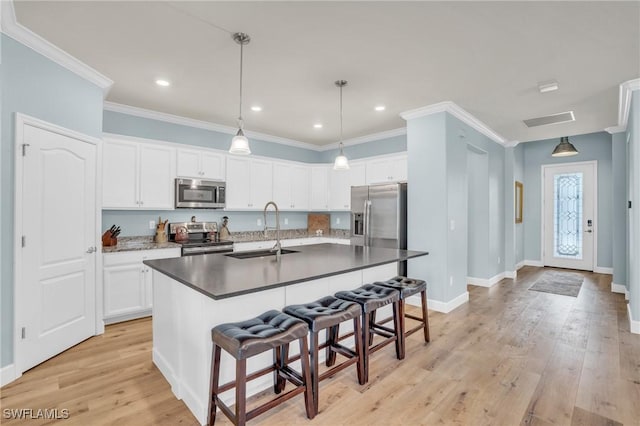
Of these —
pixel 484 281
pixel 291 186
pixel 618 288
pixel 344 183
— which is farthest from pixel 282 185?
pixel 618 288

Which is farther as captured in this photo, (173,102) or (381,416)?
(173,102)

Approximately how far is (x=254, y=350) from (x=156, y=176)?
3.35 metres

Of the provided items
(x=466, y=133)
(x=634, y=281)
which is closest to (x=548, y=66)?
(x=466, y=133)

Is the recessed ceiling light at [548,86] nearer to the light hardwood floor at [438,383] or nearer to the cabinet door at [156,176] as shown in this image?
the light hardwood floor at [438,383]

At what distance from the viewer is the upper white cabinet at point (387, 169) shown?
191 inches

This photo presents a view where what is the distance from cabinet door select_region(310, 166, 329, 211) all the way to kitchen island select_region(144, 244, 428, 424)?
3.16 m

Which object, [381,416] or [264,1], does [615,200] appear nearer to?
[381,416]

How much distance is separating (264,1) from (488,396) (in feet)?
10.4

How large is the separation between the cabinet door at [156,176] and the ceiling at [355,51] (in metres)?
0.58

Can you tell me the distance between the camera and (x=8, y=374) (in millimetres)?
2395

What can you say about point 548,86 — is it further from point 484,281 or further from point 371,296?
point 484,281

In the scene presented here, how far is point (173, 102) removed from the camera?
392 centimetres

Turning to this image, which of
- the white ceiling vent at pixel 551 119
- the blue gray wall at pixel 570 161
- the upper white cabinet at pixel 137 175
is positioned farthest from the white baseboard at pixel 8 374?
the blue gray wall at pixel 570 161

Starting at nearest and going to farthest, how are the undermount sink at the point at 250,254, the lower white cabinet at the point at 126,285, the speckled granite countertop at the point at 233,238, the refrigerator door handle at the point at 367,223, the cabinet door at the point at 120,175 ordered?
the undermount sink at the point at 250,254
the lower white cabinet at the point at 126,285
the speckled granite countertop at the point at 233,238
the cabinet door at the point at 120,175
the refrigerator door handle at the point at 367,223
